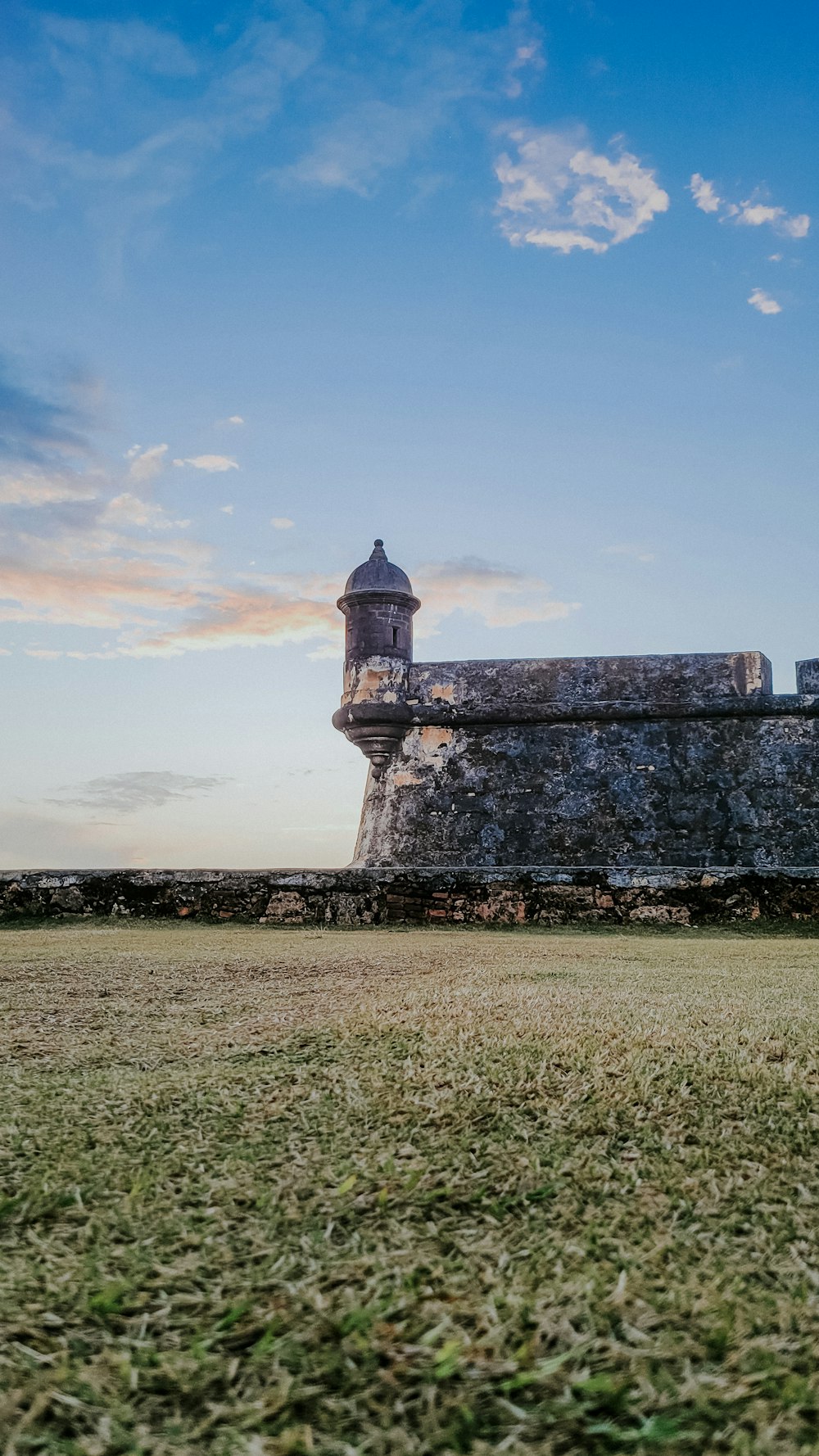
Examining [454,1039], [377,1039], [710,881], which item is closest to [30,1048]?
[377,1039]

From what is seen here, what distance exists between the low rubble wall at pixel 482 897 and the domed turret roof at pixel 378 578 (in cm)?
483

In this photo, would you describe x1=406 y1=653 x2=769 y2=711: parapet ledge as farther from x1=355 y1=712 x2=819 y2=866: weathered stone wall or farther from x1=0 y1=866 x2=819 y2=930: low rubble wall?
x1=0 y1=866 x2=819 y2=930: low rubble wall

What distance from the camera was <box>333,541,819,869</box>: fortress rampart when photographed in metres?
9.44

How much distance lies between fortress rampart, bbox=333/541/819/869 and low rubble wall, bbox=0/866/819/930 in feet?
9.61

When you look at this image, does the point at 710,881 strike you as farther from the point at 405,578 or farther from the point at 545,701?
the point at 405,578

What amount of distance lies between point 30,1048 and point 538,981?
1458 mm

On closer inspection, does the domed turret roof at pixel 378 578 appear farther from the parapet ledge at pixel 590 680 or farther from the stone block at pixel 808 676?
the stone block at pixel 808 676

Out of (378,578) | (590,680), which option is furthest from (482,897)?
(378,578)

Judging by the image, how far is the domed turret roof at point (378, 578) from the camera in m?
10.5

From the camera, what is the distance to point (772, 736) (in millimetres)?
9609

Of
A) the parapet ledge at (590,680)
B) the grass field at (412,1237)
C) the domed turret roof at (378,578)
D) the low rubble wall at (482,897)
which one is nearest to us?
the grass field at (412,1237)

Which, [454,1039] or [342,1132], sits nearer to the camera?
[342,1132]

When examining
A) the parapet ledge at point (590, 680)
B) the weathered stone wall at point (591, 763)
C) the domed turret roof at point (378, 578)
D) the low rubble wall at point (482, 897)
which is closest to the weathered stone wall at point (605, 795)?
the weathered stone wall at point (591, 763)

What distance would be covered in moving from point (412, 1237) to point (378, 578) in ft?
32.1
